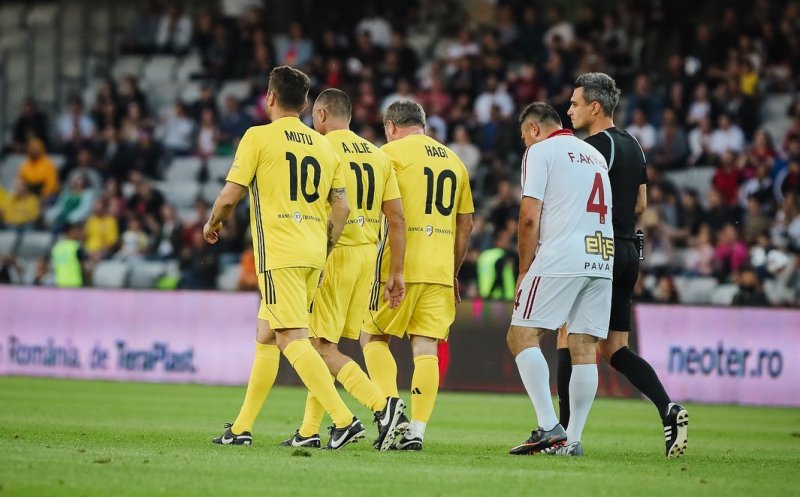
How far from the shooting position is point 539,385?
9.31 metres

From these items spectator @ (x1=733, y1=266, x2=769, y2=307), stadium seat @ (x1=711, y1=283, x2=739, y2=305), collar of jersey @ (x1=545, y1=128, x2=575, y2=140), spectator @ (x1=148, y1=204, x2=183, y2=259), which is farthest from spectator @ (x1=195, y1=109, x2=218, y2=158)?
collar of jersey @ (x1=545, y1=128, x2=575, y2=140)

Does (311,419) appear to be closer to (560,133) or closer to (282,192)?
(282,192)

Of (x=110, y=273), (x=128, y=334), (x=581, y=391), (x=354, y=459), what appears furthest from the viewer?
(x=110, y=273)

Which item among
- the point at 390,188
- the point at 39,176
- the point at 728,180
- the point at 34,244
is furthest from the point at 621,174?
the point at 39,176

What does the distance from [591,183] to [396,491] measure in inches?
125

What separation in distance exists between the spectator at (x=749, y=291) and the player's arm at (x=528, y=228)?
9.80 metres

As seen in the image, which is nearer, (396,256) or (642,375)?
(396,256)

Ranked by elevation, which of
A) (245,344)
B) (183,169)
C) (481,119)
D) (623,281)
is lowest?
(245,344)

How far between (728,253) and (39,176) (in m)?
12.8

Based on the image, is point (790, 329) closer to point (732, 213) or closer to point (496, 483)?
point (732, 213)

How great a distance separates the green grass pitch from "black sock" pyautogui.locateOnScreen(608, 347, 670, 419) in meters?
0.42

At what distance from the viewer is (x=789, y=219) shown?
20.3 m

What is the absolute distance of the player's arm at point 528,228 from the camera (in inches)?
362

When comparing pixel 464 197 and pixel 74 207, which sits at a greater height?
pixel 464 197
